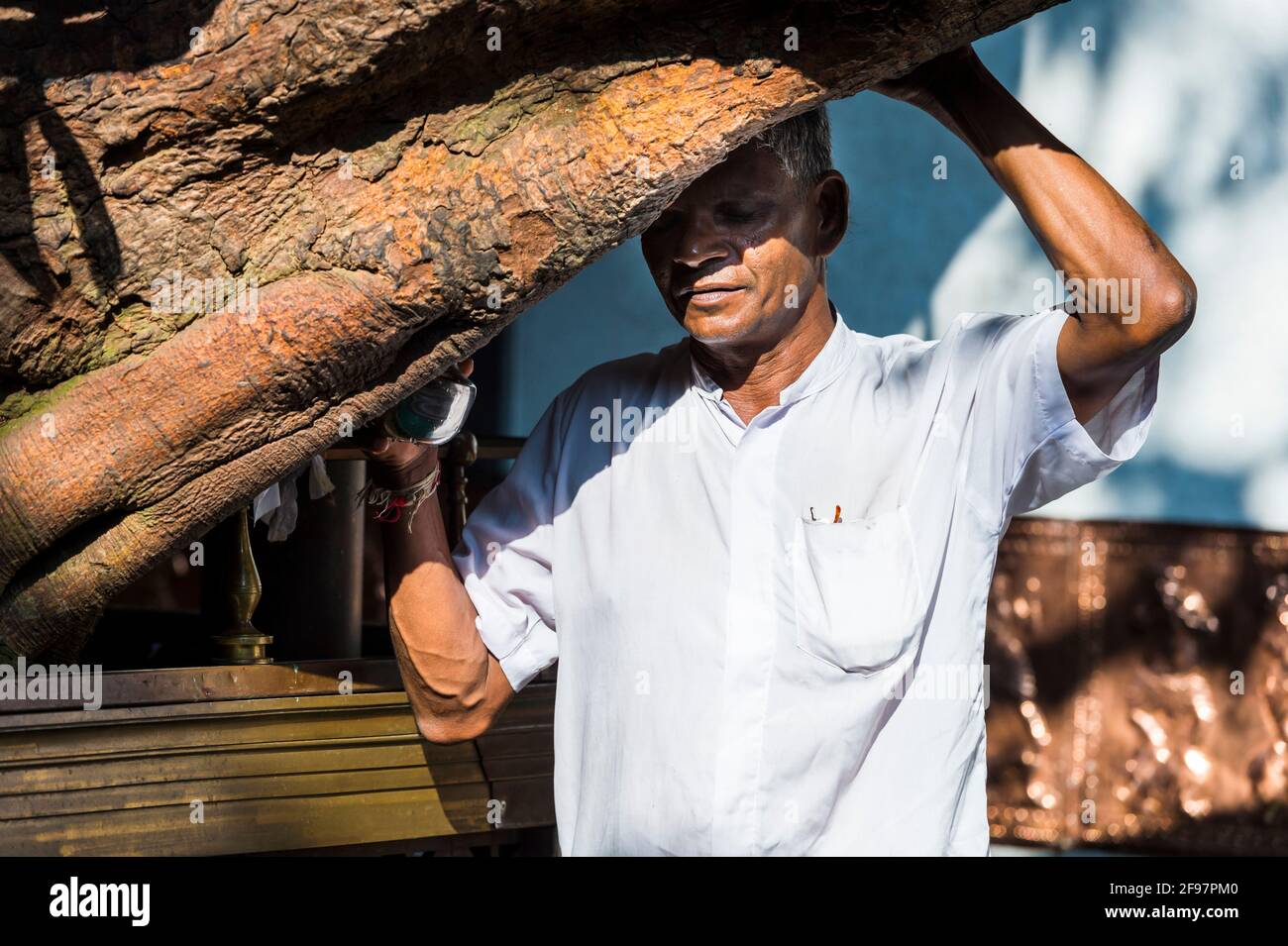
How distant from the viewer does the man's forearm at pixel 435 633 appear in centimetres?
202

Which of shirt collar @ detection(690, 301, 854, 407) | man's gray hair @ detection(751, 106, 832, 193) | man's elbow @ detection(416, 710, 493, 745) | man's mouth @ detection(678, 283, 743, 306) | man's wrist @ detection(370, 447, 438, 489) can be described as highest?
man's gray hair @ detection(751, 106, 832, 193)

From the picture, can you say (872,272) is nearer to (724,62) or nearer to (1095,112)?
(1095,112)

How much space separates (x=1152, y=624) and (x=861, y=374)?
8.00ft

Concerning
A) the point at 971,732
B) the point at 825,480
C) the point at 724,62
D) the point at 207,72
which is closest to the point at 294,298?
the point at 207,72

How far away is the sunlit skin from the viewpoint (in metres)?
1.91

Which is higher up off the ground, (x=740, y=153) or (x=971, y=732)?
(x=740, y=153)

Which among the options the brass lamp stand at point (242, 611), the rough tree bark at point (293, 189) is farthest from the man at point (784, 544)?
the brass lamp stand at point (242, 611)

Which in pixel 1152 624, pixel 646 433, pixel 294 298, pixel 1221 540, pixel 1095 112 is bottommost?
pixel 1152 624

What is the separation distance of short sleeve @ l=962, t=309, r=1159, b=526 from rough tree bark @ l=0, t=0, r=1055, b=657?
43cm

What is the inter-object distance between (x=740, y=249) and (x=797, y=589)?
0.50 m

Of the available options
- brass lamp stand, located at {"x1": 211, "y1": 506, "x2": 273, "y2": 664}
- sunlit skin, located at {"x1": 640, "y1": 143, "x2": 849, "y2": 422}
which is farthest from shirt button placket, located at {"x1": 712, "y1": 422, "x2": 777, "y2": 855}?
brass lamp stand, located at {"x1": 211, "y1": 506, "x2": 273, "y2": 664}

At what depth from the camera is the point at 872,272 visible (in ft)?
14.9

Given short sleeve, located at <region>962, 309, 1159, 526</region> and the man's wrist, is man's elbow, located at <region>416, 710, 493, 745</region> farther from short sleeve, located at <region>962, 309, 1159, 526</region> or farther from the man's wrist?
short sleeve, located at <region>962, 309, 1159, 526</region>

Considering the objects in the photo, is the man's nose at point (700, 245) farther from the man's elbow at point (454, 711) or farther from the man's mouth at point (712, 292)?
the man's elbow at point (454, 711)
